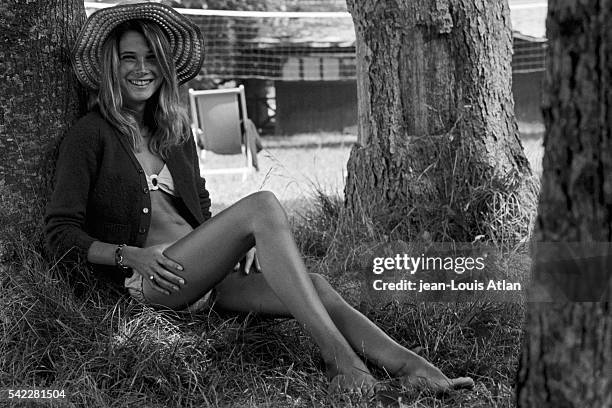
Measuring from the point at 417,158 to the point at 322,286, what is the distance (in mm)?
1791

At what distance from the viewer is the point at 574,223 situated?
2.27 m

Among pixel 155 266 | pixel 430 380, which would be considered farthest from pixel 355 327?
pixel 155 266

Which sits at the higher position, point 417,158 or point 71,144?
point 71,144

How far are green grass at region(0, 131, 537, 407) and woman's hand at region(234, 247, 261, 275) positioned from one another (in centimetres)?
19

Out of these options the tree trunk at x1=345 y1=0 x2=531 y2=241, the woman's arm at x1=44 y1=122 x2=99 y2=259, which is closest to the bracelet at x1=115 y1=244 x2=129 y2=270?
the woman's arm at x1=44 y1=122 x2=99 y2=259

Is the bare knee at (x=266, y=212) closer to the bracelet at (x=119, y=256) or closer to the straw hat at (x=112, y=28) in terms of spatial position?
the bracelet at (x=119, y=256)

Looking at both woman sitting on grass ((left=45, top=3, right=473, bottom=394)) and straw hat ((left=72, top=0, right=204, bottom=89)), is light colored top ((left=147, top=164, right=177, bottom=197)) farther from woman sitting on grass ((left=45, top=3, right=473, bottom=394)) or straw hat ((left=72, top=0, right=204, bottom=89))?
straw hat ((left=72, top=0, right=204, bottom=89))

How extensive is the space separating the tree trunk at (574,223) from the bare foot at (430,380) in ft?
3.44

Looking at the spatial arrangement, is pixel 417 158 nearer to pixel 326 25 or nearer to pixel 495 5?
pixel 495 5

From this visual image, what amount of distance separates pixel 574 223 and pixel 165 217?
2.12 m

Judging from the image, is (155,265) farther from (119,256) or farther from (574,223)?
(574,223)

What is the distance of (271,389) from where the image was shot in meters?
3.54

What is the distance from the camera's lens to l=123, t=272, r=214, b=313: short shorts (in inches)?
148

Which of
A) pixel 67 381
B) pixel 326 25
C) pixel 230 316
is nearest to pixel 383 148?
pixel 230 316
